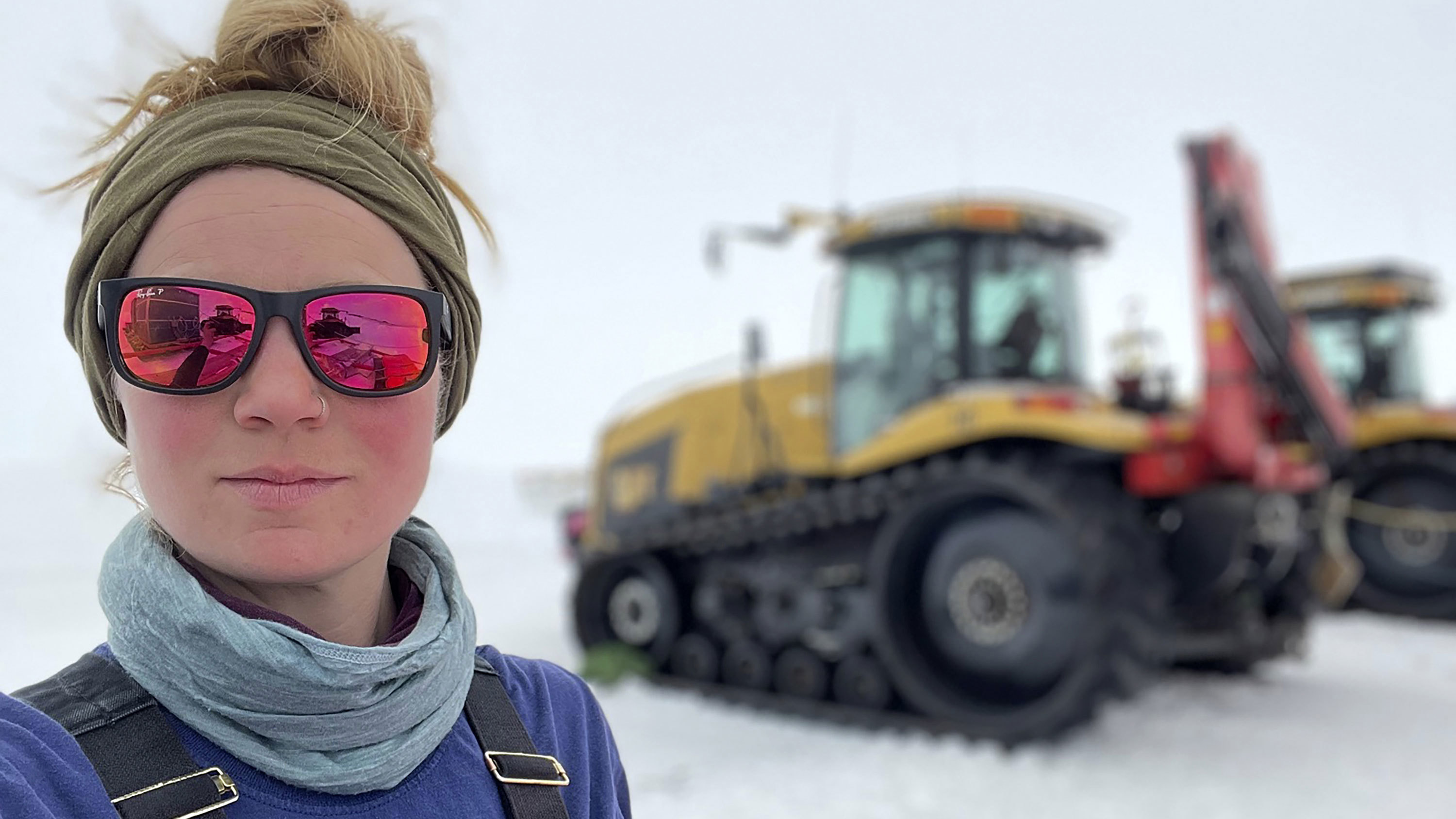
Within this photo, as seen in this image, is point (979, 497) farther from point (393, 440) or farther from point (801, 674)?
point (393, 440)

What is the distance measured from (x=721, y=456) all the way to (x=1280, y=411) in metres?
3.07

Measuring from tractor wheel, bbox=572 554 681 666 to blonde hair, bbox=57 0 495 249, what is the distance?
5.88 meters

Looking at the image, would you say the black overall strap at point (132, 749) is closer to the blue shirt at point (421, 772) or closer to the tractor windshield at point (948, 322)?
the blue shirt at point (421, 772)

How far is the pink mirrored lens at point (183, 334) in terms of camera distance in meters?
1.00

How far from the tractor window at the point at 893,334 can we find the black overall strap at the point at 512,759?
4.91 m

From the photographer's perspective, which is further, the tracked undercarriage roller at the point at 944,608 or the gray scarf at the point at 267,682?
the tracked undercarriage roller at the point at 944,608

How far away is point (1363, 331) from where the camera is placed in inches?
425

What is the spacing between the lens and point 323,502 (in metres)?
1.07

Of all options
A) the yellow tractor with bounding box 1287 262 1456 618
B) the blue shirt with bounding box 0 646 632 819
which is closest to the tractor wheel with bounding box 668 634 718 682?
the yellow tractor with bounding box 1287 262 1456 618

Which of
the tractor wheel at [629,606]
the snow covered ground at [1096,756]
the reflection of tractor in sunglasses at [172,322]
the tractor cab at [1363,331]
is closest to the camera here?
the reflection of tractor in sunglasses at [172,322]

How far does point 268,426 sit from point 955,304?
5156mm

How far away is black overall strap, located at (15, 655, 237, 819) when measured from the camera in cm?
91

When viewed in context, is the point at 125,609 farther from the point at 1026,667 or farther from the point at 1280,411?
the point at 1280,411

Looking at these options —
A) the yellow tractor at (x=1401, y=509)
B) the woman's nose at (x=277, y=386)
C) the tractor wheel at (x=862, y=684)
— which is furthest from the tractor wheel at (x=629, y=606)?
the woman's nose at (x=277, y=386)
